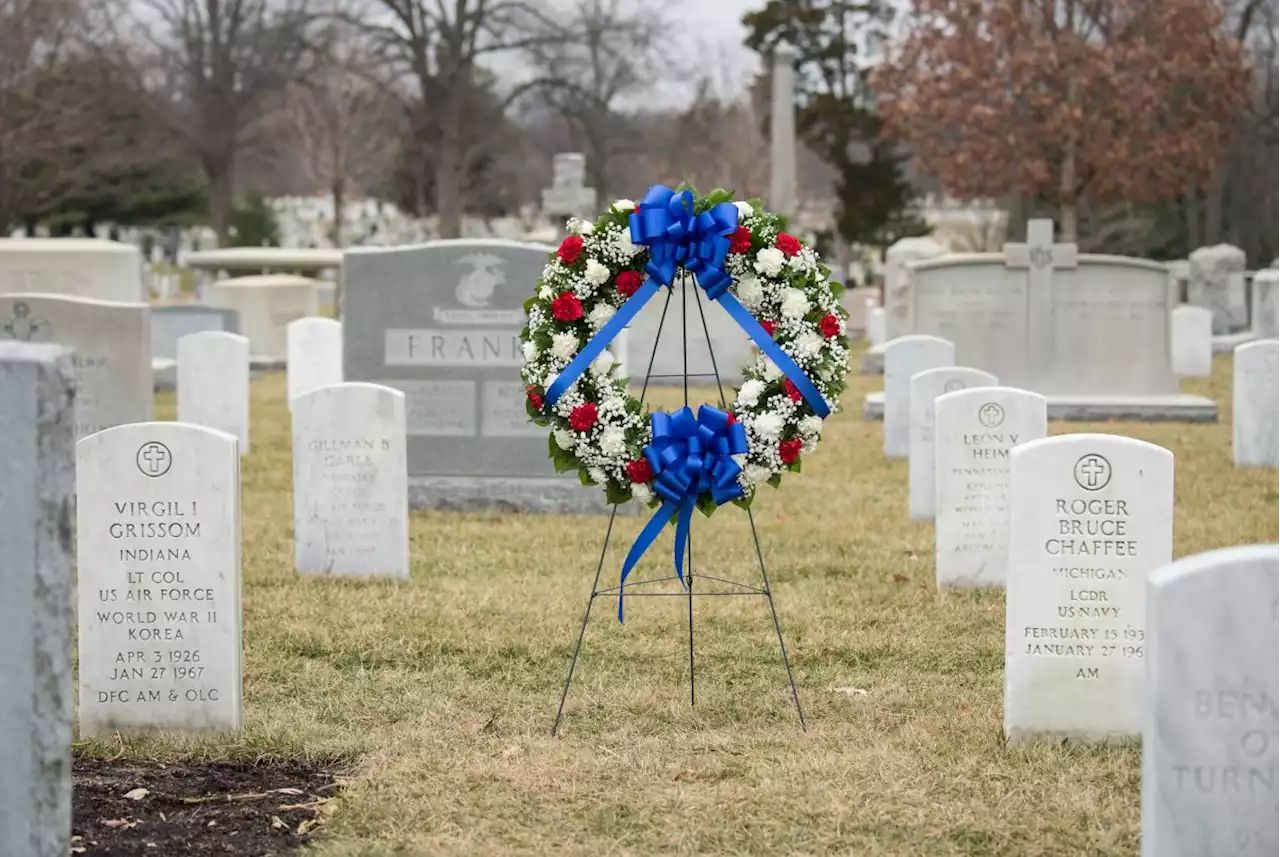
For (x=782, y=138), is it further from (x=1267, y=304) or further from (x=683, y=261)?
(x=683, y=261)

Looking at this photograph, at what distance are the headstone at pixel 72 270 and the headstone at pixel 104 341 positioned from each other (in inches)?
305

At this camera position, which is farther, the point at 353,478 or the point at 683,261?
the point at 353,478

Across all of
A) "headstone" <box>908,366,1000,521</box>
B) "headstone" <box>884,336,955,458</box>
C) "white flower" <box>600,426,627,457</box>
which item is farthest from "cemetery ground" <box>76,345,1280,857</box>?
"headstone" <box>884,336,955,458</box>

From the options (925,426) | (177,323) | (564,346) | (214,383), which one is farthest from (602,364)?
(177,323)

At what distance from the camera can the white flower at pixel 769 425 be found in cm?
604

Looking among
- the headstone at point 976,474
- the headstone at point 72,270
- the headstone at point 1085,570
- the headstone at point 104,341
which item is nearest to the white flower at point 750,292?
the headstone at point 1085,570

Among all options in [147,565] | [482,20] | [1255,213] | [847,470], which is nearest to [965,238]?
[1255,213]

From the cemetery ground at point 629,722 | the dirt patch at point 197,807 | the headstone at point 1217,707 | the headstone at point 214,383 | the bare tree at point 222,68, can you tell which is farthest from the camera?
the bare tree at point 222,68

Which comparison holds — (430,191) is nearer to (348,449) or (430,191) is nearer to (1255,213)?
(1255,213)

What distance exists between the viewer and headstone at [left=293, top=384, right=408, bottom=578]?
877 cm

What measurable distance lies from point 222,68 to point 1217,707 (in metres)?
50.2

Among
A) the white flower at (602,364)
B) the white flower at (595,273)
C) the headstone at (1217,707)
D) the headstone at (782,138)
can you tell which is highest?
the headstone at (782,138)

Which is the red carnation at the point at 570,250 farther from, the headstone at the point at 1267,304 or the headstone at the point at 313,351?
the headstone at the point at 1267,304

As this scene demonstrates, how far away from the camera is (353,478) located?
8.80 metres
